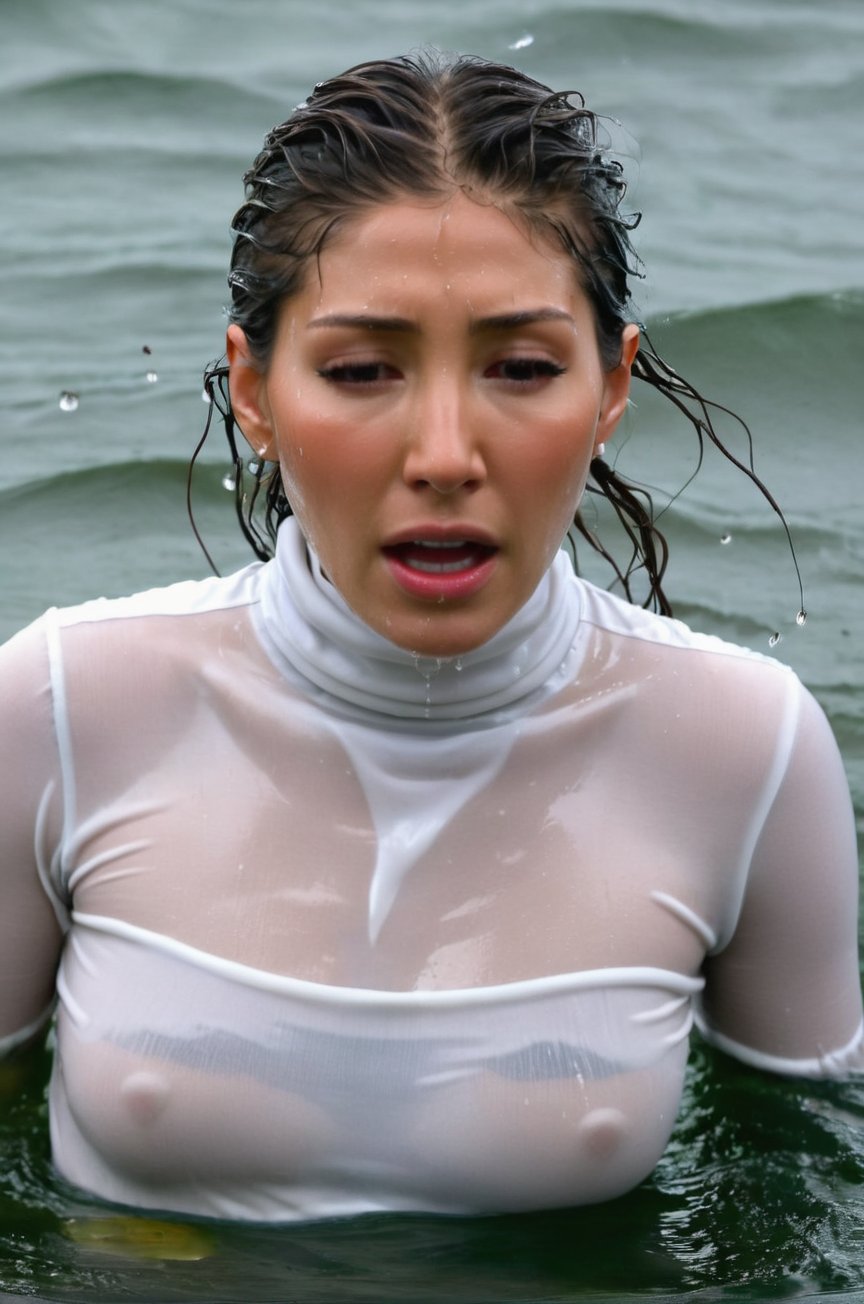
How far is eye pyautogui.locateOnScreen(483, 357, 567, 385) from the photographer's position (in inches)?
91.1

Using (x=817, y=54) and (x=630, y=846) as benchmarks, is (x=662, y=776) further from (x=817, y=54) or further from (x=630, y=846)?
(x=817, y=54)

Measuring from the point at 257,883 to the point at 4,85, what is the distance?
559cm

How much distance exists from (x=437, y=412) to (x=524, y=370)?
0.13 m

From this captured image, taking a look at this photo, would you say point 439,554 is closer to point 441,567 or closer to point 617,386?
point 441,567

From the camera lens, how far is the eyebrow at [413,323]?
89.7 inches

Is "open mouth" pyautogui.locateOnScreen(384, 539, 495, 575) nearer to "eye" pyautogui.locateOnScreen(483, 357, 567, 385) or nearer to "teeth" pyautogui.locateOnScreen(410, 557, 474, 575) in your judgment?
"teeth" pyautogui.locateOnScreen(410, 557, 474, 575)

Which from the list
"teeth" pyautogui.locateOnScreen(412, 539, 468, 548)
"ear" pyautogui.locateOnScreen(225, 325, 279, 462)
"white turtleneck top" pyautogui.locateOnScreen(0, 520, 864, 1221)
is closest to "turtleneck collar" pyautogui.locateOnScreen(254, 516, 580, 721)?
"white turtleneck top" pyautogui.locateOnScreen(0, 520, 864, 1221)

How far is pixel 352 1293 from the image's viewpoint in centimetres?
249

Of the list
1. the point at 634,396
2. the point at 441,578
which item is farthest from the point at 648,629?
the point at 634,396

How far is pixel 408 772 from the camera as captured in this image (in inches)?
102

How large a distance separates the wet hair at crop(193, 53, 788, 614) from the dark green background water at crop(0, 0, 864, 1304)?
3.50ft

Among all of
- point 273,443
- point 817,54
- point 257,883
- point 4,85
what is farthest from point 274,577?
point 817,54

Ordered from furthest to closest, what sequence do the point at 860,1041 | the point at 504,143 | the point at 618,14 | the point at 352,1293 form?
the point at 618,14
the point at 860,1041
the point at 352,1293
the point at 504,143

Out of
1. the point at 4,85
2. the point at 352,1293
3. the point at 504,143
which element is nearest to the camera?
the point at 504,143
